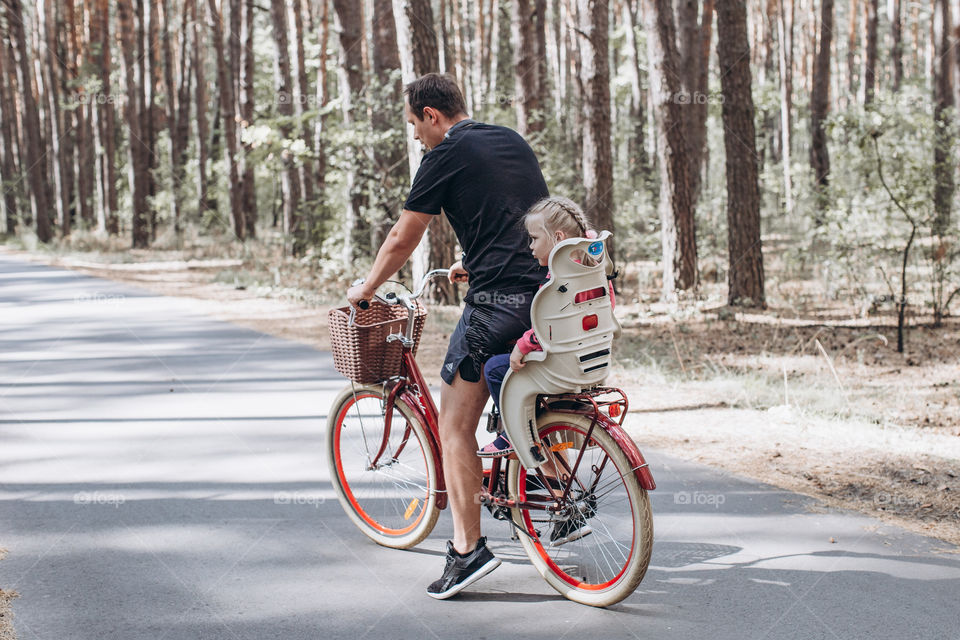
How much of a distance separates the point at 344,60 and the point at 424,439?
1293cm

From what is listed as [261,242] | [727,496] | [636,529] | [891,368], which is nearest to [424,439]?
[636,529]

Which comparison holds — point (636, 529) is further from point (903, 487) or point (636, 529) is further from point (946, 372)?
point (946, 372)

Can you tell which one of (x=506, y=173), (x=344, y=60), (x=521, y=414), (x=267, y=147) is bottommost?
(x=521, y=414)

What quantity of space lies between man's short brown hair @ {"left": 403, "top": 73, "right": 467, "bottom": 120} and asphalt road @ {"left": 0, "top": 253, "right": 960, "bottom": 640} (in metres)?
2.16

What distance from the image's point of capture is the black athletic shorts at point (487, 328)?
12.9ft

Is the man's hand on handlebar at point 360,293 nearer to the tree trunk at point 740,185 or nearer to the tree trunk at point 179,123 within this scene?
the tree trunk at point 740,185

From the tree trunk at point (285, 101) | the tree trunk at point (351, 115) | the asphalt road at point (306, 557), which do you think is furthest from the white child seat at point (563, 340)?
the tree trunk at point (285, 101)

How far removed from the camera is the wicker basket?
4.48 m

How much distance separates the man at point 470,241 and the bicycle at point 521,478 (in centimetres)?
19

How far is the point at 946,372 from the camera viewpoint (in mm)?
10047

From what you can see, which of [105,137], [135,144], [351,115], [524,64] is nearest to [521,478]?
[351,115]

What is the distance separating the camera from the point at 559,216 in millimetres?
3762

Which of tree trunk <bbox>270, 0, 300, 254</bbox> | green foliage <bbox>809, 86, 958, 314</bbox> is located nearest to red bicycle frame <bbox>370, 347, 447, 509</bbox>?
green foliage <bbox>809, 86, 958, 314</bbox>

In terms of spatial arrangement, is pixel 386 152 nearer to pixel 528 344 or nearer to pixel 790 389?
pixel 790 389
